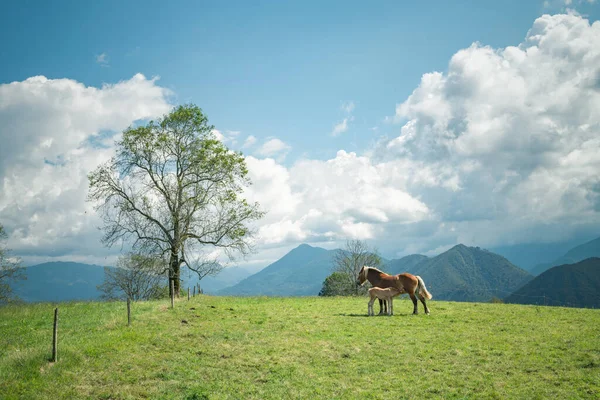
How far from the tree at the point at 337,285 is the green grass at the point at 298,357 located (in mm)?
37511

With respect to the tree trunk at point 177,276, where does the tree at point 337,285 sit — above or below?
below

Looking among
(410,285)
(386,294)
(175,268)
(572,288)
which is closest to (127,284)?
(175,268)

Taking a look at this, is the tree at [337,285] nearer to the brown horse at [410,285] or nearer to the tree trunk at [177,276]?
the tree trunk at [177,276]

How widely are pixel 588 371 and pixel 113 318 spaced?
63.1ft

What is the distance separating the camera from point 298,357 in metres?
13.9

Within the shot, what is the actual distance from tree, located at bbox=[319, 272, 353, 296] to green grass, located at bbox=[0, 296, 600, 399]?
3751 centimetres

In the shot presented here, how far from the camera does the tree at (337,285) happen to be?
190 feet

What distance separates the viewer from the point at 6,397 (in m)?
9.60

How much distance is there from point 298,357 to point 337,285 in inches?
1893

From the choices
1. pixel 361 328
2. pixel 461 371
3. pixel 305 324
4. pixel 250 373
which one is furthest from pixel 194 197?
pixel 461 371

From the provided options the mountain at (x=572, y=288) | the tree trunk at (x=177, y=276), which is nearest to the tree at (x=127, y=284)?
the tree trunk at (x=177, y=276)

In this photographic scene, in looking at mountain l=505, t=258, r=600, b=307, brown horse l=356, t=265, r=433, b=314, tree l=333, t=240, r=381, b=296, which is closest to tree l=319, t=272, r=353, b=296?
tree l=333, t=240, r=381, b=296

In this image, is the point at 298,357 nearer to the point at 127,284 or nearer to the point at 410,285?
the point at 410,285

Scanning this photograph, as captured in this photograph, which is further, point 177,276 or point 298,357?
point 177,276
